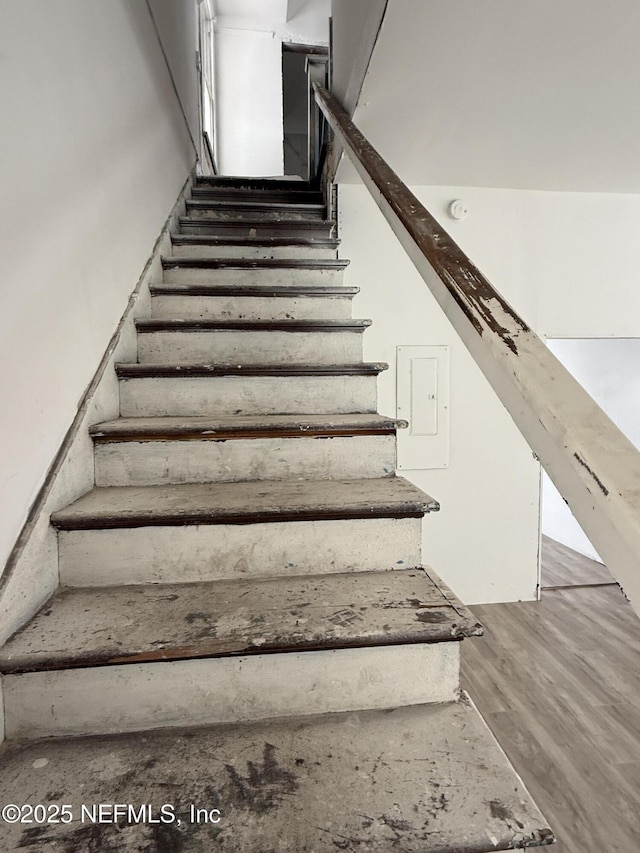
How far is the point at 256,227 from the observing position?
2795mm

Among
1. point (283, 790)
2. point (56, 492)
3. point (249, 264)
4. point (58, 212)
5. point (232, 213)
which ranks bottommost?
point (283, 790)

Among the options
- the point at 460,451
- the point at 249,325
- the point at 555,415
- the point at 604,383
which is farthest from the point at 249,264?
the point at 604,383

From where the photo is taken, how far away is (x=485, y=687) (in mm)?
2326

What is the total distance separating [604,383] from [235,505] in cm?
448

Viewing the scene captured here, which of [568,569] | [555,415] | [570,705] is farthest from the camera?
[568,569]

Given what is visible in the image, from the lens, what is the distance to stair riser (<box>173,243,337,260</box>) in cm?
246

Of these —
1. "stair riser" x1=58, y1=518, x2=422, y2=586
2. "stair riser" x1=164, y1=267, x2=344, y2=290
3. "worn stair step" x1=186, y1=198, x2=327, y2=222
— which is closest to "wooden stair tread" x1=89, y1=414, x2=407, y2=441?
"stair riser" x1=58, y1=518, x2=422, y2=586

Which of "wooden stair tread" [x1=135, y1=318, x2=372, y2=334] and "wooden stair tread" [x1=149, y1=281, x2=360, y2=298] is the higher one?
"wooden stair tread" [x1=149, y1=281, x2=360, y2=298]

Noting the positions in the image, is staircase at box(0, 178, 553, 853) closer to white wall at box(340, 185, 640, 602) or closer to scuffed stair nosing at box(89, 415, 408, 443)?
scuffed stair nosing at box(89, 415, 408, 443)

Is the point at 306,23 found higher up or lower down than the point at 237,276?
higher up

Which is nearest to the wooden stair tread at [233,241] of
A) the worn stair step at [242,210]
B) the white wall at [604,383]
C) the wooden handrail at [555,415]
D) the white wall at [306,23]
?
the worn stair step at [242,210]

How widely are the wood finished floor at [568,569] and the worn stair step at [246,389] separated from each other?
8.95 feet

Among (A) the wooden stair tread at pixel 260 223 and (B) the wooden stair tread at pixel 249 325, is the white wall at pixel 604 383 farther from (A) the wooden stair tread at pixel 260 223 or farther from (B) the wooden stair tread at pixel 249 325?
(B) the wooden stair tread at pixel 249 325

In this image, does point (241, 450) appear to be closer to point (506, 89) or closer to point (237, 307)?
point (237, 307)
